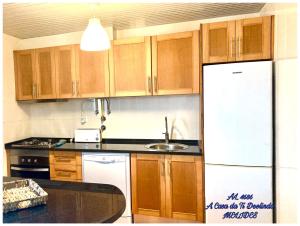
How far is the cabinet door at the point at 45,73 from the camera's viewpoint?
9.37 ft

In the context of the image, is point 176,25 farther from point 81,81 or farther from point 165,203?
point 165,203

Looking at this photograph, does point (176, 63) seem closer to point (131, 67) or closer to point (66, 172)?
point (131, 67)

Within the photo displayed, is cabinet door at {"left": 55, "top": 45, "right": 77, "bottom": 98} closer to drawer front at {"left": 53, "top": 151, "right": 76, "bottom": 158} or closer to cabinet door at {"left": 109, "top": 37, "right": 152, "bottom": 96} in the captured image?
cabinet door at {"left": 109, "top": 37, "right": 152, "bottom": 96}

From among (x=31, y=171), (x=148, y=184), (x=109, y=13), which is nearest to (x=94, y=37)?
(x=109, y=13)

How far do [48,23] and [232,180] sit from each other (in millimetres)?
2557

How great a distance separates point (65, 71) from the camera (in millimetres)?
2812

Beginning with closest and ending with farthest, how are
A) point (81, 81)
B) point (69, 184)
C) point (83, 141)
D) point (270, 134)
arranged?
1. point (69, 184)
2. point (270, 134)
3. point (81, 81)
4. point (83, 141)

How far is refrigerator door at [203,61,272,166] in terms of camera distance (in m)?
1.95

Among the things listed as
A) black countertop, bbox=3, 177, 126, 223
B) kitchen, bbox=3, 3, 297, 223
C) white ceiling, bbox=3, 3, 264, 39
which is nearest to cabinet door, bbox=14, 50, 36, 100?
kitchen, bbox=3, 3, 297, 223

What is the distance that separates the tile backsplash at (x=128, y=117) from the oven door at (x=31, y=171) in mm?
609

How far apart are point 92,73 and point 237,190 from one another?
198cm

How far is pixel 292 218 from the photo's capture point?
1.53 m

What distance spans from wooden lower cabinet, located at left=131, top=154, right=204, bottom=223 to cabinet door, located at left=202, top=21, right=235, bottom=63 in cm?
99

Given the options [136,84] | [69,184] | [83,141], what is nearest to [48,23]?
[136,84]
